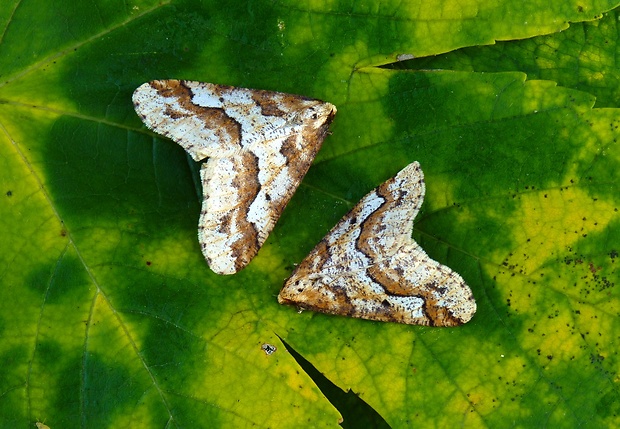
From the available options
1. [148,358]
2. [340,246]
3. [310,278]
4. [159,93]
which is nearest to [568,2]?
[340,246]

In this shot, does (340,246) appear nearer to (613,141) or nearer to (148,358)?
(148,358)

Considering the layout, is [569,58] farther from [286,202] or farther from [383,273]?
[286,202]

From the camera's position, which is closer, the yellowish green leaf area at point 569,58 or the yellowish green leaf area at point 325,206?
the yellowish green leaf area at point 325,206

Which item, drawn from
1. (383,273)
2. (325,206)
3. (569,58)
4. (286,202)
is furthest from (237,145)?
(569,58)

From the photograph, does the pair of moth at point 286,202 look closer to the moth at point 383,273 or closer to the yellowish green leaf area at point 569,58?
the moth at point 383,273

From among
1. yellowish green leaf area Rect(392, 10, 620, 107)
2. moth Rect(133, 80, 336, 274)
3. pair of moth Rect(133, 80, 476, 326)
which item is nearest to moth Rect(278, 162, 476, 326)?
pair of moth Rect(133, 80, 476, 326)

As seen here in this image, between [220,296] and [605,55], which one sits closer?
[220,296]

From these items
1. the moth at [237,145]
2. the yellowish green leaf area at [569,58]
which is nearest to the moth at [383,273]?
the moth at [237,145]
